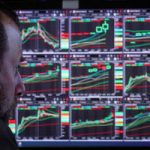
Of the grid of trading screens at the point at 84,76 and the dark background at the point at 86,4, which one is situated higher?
the dark background at the point at 86,4

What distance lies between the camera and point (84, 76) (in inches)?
64.9

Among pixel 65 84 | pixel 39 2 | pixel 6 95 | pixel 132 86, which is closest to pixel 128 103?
pixel 132 86

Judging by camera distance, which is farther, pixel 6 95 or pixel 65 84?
pixel 65 84

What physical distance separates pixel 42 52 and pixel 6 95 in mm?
691

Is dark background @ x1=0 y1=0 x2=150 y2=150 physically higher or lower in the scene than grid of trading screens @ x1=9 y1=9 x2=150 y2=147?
higher

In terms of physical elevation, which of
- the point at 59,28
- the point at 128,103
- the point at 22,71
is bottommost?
the point at 128,103

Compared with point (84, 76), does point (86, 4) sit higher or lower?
higher

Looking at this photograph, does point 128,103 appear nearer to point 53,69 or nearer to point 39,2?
point 53,69

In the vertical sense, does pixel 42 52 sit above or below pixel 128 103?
above

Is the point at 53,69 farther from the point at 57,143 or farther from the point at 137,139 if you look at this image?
the point at 137,139

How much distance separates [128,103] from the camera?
1640 mm

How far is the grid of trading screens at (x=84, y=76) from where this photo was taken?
1.64 m

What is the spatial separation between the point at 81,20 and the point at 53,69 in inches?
7.6

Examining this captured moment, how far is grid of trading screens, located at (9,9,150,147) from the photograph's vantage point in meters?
1.64
